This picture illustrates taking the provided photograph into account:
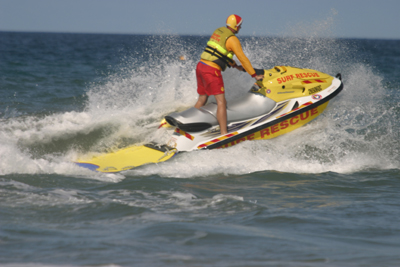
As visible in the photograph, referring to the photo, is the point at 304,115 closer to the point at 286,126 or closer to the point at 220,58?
the point at 286,126

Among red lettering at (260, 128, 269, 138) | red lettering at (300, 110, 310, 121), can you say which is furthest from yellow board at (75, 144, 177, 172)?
red lettering at (300, 110, 310, 121)

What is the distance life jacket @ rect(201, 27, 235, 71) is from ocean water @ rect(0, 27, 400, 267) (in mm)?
1290

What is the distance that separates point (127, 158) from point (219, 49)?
80.8 inches

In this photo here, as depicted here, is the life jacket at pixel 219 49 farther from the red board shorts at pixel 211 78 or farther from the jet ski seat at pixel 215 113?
the jet ski seat at pixel 215 113

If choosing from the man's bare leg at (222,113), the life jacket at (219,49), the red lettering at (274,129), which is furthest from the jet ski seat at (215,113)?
the life jacket at (219,49)

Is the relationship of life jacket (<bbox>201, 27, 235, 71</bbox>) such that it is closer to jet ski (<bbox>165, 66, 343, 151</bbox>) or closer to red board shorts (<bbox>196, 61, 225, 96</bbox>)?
red board shorts (<bbox>196, 61, 225, 96</bbox>)

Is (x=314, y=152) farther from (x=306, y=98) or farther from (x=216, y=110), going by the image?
(x=216, y=110)

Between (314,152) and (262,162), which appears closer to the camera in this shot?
(262,162)

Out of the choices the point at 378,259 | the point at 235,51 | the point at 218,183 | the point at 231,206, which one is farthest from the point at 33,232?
the point at 235,51

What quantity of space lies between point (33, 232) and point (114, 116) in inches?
151

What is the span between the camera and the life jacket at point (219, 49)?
5.55 m

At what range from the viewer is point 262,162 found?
548cm

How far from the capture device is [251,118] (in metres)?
5.87

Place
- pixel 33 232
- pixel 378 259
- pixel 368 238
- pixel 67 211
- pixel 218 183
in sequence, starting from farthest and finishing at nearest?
pixel 218 183 < pixel 67 211 < pixel 368 238 < pixel 33 232 < pixel 378 259
